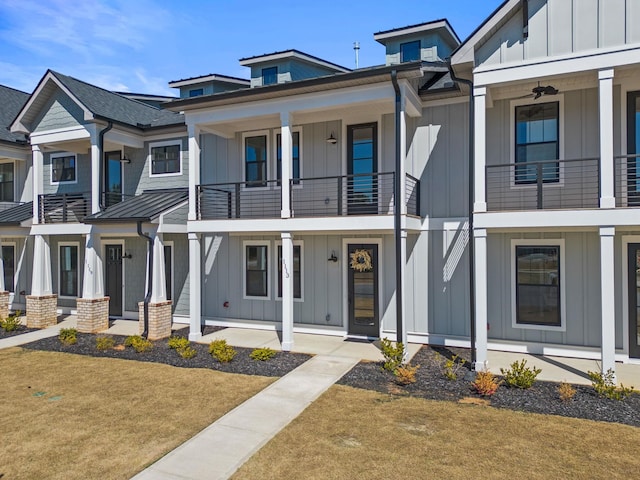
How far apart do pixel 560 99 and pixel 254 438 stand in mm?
9542

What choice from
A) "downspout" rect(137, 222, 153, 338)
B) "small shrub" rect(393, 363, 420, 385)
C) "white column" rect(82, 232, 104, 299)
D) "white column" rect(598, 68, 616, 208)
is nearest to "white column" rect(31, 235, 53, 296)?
"white column" rect(82, 232, 104, 299)

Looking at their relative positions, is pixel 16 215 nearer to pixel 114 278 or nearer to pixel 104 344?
pixel 114 278

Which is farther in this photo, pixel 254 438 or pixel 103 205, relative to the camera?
pixel 103 205

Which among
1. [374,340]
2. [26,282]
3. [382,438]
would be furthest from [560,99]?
[26,282]

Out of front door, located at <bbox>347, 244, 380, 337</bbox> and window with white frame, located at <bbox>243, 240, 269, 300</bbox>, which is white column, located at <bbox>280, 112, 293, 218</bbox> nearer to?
front door, located at <bbox>347, 244, 380, 337</bbox>

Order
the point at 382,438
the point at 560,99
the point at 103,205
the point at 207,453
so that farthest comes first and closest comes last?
the point at 103,205
the point at 560,99
the point at 382,438
the point at 207,453

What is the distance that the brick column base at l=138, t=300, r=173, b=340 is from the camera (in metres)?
12.3

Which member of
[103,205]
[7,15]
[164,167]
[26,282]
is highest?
[7,15]

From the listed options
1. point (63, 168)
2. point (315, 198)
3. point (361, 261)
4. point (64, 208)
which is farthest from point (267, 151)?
point (63, 168)

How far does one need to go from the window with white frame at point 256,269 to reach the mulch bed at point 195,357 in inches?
101

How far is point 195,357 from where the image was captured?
10594 mm

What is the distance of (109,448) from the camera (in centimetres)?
601

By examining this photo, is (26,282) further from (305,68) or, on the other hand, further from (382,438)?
(382,438)

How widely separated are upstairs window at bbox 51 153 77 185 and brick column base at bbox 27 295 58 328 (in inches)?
181
